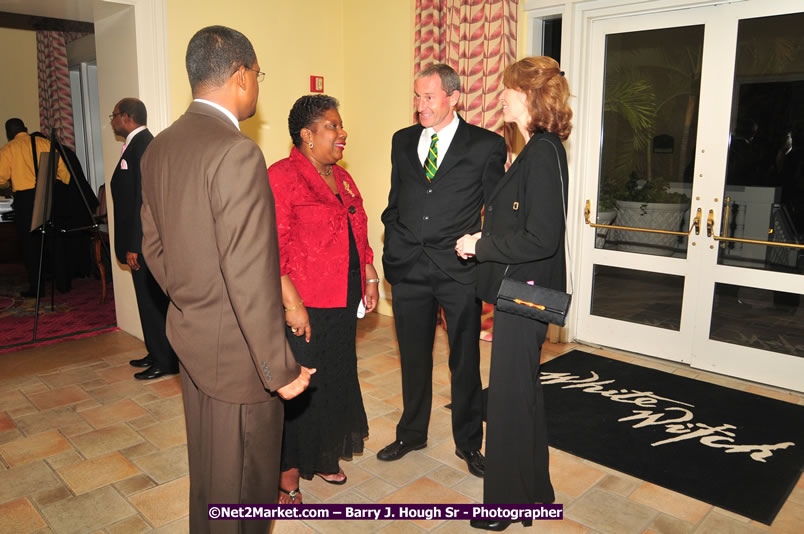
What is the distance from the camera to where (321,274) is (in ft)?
8.08

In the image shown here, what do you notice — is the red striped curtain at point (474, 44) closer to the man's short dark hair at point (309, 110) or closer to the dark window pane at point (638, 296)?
the dark window pane at point (638, 296)

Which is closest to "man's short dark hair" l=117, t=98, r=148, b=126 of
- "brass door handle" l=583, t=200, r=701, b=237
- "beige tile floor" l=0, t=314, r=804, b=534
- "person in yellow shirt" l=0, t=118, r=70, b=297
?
"beige tile floor" l=0, t=314, r=804, b=534

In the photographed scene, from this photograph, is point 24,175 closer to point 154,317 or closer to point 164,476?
point 154,317

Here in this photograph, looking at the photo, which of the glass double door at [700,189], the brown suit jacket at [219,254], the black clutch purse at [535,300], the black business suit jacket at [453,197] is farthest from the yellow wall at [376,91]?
the brown suit jacket at [219,254]

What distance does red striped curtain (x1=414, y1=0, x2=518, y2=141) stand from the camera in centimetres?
448

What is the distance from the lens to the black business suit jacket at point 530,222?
210 centimetres

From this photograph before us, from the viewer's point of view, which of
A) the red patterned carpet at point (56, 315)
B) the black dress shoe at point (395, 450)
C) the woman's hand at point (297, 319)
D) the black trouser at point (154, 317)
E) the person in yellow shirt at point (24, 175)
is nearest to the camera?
the woman's hand at point (297, 319)

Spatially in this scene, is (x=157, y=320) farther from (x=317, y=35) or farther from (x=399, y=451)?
(x=317, y=35)

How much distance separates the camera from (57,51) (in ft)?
25.5

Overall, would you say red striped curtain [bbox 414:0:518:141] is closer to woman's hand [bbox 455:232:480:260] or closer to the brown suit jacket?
woman's hand [bbox 455:232:480:260]

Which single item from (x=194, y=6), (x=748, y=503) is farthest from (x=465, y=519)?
(x=194, y=6)

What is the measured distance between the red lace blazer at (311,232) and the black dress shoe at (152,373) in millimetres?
2122

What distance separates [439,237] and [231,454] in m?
1.38

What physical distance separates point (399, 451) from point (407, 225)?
3.62 feet
